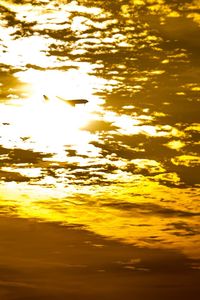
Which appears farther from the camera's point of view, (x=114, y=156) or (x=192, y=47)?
(x=192, y=47)

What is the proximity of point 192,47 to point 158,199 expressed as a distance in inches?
44.2

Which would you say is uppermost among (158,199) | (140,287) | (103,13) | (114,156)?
(103,13)

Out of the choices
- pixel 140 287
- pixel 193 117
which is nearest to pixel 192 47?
pixel 193 117

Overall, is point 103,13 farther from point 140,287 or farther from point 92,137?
point 140,287

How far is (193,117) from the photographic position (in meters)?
4.22

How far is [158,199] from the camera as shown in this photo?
12.8 ft

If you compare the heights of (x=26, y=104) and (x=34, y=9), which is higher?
(x=34, y=9)

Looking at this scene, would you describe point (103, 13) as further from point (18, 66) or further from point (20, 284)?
point (20, 284)

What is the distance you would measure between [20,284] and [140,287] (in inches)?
22.8

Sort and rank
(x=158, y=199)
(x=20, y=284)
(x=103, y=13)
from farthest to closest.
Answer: (x=103, y=13) → (x=158, y=199) → (x=20, y=284)

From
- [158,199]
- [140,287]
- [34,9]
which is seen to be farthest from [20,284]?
[34,9]

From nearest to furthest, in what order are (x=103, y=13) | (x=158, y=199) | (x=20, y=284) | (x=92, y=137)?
(x=20, y=284) < (x=158, y=199) < (x=92, y=137) < (x=103, y=13)

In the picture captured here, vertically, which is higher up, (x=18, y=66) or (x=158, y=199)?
(x=18, y=66)

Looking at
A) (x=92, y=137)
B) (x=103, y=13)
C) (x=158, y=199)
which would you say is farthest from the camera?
(x=103, y=13)
